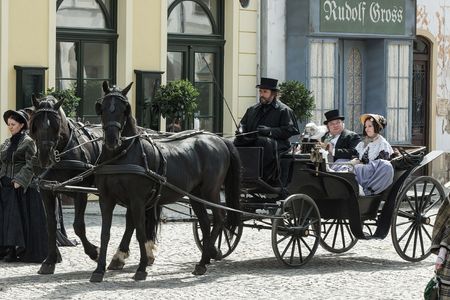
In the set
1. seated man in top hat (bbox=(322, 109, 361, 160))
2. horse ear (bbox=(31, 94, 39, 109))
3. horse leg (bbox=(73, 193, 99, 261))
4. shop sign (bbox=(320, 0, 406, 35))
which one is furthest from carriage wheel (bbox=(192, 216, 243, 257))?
shop sign (bbox=(320, 0, 406, 35))

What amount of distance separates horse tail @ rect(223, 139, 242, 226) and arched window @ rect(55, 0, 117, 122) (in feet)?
26.2

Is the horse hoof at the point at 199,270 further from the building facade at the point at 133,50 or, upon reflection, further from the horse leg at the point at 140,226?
the building facade at the point at 133,50

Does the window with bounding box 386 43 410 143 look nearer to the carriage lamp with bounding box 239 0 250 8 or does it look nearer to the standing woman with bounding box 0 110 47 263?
the carriage lamp with bounding box 239 0 250 8

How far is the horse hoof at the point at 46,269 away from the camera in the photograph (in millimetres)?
13969

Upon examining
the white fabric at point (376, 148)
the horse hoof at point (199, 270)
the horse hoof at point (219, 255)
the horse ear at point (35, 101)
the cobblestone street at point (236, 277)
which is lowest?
the cobblestone street at point (236, 277)

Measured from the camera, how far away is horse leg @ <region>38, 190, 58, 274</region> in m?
14.0

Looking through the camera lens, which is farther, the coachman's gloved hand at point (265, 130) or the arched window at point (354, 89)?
the arched window at point (354, 89)

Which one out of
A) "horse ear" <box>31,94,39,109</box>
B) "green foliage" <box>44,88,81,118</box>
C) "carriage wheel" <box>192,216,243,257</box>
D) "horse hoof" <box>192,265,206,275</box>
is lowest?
"horse hoof" <box>192,265,206,275</box>

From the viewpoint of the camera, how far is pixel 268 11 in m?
24.6

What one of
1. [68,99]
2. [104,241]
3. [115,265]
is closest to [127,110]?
[104,241]

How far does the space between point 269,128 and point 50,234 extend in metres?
2.62

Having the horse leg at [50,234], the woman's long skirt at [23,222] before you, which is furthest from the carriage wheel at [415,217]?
the woman's long skirt at [23,222]

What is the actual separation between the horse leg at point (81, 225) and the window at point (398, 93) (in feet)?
41.2

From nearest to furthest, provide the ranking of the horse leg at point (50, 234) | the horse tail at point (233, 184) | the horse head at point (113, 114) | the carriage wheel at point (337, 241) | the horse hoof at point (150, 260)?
the horse head at point (113, 114)
the horse leg at point (50, 234)
the horse hoof at point (150, 260)
the horse tail at point (233, 184)
the carriage wheel at point (337, 241)
